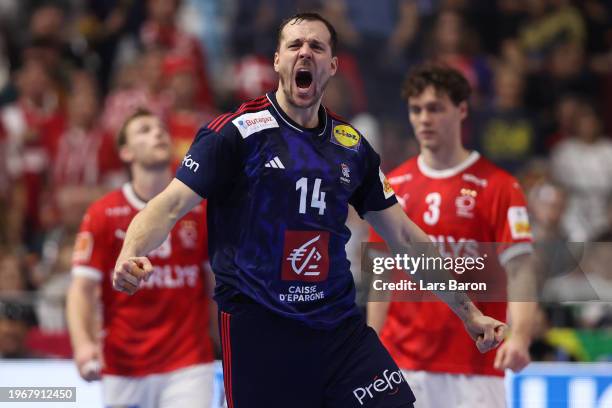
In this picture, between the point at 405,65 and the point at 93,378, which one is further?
the point at 405,65

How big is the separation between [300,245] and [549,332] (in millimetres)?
4803

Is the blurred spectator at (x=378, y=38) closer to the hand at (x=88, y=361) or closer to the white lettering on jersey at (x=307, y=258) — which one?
the hand at (x=88, y=361)

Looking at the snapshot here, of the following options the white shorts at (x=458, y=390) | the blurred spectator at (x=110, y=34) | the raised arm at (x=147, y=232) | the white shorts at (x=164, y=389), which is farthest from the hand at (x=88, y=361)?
the blurred spectator at (x=110, y=34)

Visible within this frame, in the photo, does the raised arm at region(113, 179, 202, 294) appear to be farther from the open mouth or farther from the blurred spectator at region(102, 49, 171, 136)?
the blurred spectator at region(102, 49, 171, 136)

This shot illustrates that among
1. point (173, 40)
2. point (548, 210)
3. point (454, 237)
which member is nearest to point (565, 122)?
point (548, 210)

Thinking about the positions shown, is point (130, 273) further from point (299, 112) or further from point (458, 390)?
point (458, 390)

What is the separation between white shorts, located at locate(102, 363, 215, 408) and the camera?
6.86 m

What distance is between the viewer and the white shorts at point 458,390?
6.62m

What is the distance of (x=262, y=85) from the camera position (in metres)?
12.7

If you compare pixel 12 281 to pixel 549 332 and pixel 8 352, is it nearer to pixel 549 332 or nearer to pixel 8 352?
pixel 8 352

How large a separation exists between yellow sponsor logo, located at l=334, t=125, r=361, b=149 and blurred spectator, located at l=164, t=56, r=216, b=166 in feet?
19.9

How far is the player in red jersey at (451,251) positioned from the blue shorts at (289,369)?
156 centimetres

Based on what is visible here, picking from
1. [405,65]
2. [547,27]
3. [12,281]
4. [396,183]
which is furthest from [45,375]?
[547,27]

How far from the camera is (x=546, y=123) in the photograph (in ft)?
40.9
